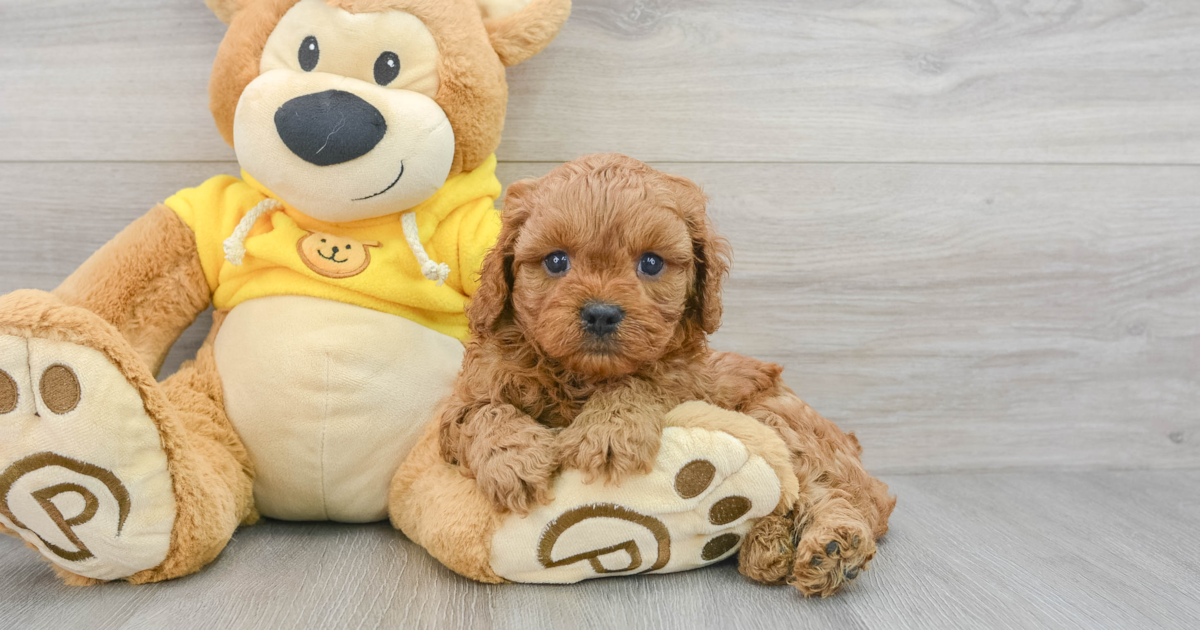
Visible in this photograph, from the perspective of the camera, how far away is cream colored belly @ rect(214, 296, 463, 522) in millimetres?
1269

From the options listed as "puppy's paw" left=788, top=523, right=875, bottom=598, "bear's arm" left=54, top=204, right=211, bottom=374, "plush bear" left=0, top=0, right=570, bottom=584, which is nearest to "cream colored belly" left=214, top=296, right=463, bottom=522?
"plush bear" left=0, top=0, right=570, bottom=584

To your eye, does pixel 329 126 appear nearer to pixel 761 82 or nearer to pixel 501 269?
pixel 501 269

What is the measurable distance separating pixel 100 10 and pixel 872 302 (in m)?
1.59

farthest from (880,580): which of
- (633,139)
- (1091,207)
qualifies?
(1091,207)

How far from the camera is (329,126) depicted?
3.86 feet

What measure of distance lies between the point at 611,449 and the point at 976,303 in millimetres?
1043

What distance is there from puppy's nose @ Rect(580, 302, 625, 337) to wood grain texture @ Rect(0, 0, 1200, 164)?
2.20 feet

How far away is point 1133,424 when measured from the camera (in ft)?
Result: 5.85

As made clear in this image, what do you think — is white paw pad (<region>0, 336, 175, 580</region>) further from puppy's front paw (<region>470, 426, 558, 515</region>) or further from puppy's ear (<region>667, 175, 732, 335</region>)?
puppy's ear (<region>667, 175, 732, 335</region>)

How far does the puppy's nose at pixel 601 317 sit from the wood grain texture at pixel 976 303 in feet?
2.19

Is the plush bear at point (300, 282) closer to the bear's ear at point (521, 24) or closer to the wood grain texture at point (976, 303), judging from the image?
the bear's ear at point (521, 24)

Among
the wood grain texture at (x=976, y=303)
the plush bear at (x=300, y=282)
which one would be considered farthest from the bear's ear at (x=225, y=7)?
the wood grain texture at (x=976, y=303)

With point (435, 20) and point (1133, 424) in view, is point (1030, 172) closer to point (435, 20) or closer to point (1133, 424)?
point (1133, 424)

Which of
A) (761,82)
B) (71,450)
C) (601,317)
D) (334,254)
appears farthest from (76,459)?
(761,82)
